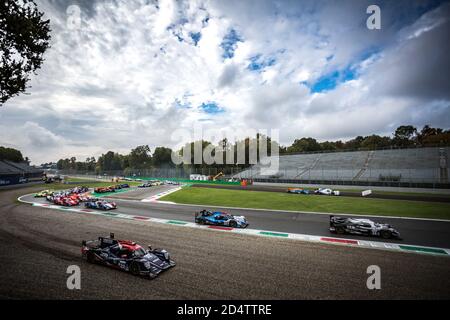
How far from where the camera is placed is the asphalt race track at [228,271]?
7.72 metres

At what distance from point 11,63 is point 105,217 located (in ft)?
43.6

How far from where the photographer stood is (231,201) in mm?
29172

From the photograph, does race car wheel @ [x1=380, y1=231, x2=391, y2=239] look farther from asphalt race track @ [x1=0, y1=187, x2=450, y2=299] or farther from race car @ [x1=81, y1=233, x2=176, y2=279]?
race car @ [x1=81, y1=233, x2=176, y2=279]

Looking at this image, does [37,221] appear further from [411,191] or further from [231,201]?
[411,191]

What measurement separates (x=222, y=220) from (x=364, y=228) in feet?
31.8

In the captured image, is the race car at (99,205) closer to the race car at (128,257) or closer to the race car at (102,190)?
the race car at (128,257)

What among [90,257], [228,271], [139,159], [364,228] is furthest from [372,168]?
[139,159]

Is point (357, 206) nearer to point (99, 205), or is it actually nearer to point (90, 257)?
point (90, 257)

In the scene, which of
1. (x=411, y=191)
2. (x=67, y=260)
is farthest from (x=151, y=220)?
(x=411, y=191)

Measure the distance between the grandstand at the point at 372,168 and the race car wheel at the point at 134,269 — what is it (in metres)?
43.2

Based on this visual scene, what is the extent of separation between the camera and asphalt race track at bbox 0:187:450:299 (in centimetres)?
772

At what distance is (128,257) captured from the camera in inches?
372

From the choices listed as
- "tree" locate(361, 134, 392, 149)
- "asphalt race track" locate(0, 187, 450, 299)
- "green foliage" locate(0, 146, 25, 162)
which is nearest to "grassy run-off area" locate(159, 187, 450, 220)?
"asphalt race track" locate(0, 187, 450, 299)

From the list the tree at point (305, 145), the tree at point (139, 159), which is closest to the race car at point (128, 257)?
the tree at point (305, 145)
